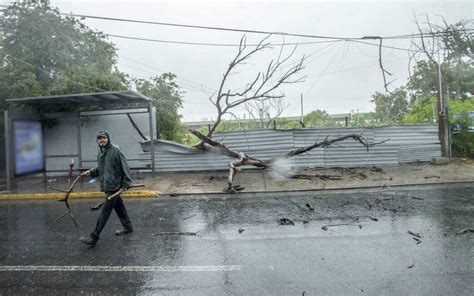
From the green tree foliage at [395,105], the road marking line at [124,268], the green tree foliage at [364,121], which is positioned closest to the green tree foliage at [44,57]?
the road marking line at [124,268]

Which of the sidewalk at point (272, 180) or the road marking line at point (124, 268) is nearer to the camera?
the road marking line at point (124, 268)

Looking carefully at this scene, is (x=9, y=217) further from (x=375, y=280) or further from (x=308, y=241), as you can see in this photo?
(x=375, y=280)

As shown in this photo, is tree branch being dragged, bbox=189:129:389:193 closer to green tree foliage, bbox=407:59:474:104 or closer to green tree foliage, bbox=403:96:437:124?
green tree foliage, bbox=403:96:437:124

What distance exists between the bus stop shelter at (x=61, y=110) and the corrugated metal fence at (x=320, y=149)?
152cm

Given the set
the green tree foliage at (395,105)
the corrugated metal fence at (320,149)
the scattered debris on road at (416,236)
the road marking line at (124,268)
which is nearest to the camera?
the road marking line at (124,268)

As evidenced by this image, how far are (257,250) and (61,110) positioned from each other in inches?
437

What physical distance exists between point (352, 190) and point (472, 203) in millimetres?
2662

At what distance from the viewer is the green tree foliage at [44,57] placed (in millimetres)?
12523

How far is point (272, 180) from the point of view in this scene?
10297mm

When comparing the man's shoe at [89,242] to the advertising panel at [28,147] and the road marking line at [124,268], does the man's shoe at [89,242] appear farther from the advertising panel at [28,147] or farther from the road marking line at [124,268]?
the advertising panel at [28,147]

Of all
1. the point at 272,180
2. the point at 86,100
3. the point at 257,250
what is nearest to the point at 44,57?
the point at 86,100

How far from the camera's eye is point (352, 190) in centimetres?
877

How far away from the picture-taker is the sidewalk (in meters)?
9.24

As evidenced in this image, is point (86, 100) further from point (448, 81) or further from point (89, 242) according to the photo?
point (448, 81)
